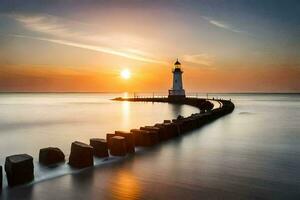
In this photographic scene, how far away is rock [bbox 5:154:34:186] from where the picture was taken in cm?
576

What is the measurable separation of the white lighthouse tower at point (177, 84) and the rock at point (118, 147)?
2149 inches

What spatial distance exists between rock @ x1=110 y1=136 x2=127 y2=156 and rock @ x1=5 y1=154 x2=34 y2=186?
2682mm

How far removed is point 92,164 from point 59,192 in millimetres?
1745

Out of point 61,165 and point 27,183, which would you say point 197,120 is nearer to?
point 61,165

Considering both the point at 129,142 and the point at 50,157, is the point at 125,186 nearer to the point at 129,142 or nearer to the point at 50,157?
the point at 50,157

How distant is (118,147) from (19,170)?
9.99 ft

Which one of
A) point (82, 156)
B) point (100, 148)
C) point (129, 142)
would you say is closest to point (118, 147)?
point (100, 148)

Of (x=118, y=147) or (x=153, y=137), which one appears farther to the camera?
(x=153, y=137)

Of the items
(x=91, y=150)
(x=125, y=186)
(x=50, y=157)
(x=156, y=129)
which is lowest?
(x=125, y=186)

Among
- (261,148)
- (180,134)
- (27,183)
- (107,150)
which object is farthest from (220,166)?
(180,134)

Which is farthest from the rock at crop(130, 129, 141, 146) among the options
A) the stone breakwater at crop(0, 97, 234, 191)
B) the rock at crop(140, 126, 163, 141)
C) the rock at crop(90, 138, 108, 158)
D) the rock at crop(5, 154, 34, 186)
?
the rock at crop(5, 154, 34, 186)

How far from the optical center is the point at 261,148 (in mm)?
10750

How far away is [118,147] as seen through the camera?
27.4ft

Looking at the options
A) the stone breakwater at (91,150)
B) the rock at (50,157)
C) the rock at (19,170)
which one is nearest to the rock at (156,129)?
the stone breakwater at (91,150)
